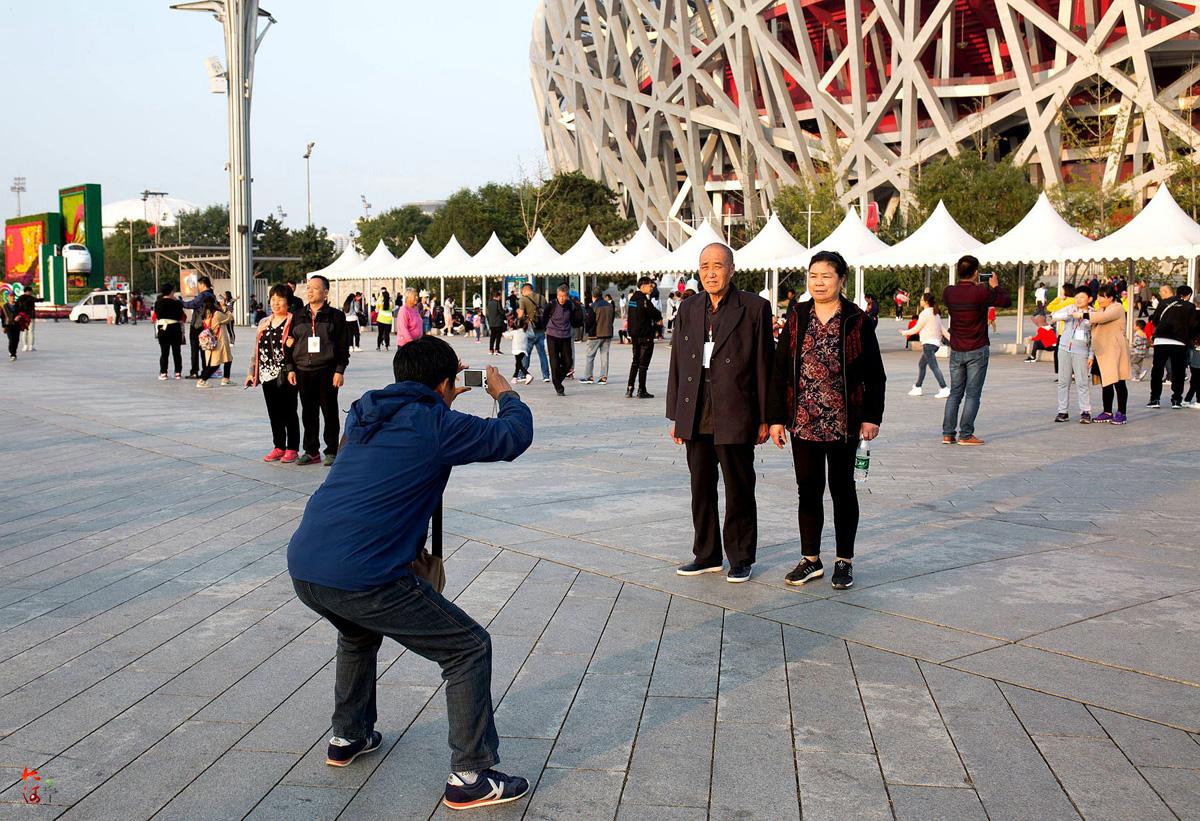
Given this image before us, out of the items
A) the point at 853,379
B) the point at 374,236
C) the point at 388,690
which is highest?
the point at 374,236

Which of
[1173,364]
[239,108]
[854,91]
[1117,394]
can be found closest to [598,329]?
[1117,394]

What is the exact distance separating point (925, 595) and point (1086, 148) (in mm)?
36093

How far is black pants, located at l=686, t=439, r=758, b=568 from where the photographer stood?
612 centimetres

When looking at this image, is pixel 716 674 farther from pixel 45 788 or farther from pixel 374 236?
pixel 374 236

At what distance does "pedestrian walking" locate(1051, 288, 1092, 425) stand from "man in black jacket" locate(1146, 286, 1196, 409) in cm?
204

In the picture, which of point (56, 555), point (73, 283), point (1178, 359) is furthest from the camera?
point (73, 283)

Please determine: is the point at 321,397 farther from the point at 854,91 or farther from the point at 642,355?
the point at 854,91

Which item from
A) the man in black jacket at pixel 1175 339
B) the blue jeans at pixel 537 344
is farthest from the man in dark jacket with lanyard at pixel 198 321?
the man in black jacket at pixel 1175 339

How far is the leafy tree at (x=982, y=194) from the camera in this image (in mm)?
41469

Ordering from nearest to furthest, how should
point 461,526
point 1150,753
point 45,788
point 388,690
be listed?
point 45,788 → point 1150,753 → point 388,690 → point 461,526

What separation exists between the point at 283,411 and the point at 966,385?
6.71m

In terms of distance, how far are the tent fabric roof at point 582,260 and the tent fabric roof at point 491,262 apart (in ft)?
4.47

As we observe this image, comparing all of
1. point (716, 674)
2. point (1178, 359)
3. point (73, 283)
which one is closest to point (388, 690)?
point (716, 674)

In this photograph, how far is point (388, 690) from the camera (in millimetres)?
4523
